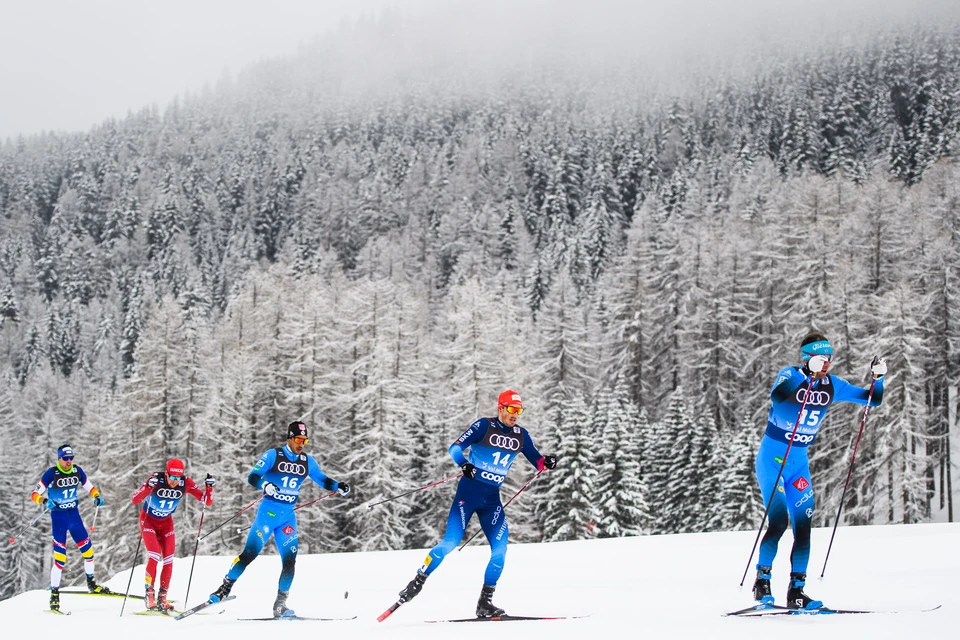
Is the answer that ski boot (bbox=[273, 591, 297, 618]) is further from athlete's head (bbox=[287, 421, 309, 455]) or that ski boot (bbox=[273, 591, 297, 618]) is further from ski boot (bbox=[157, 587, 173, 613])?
ski boot (bbox=[157, 587, 173, 613])

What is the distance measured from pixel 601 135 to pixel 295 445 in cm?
14553

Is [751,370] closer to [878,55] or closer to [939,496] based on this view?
[939,496]

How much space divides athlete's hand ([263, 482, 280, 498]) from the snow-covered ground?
4.73 ft

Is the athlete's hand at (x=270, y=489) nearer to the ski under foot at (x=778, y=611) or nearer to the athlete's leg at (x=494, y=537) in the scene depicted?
the athlete's leg at (x=494, y=537)

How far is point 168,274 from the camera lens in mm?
122938

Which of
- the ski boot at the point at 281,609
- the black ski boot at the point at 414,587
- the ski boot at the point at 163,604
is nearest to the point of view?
the black ski boot at the point at 414,587

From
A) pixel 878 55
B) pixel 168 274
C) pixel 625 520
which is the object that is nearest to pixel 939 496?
pixel 625 520

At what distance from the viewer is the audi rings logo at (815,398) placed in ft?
25.0

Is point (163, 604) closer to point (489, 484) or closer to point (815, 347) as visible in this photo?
point (489, 484)

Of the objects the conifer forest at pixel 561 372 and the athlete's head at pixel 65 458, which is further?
the conifer forest at pixel 561 372

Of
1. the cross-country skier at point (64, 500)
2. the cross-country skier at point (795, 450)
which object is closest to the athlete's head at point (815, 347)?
the cross-country skier at point (795, 450)

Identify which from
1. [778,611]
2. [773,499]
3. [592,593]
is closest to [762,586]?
[778,611]

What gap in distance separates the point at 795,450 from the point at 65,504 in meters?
11.5

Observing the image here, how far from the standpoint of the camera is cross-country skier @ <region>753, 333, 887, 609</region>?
7.46 m
